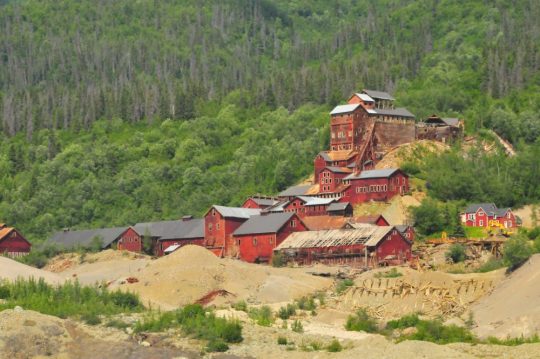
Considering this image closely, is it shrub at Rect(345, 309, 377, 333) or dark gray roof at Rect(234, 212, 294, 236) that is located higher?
shrub at Rect(345, 309, 377, 333)

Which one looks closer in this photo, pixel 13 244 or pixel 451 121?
pixel 13 244

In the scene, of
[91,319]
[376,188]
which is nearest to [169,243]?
[376,188]

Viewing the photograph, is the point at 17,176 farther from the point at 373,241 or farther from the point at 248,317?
the point at 248,317

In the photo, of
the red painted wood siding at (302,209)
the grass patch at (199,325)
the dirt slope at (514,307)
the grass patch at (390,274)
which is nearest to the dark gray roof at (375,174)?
the red painted wood siding at (302,209)

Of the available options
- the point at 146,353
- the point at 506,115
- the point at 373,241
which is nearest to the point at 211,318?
the point at 146,353

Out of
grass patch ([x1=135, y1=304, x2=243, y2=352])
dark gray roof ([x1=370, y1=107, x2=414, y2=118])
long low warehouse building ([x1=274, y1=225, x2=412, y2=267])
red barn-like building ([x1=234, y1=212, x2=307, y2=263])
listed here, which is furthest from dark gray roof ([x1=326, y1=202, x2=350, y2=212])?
grass patch ([x1=135, y1=304, x2=243, y2=352])

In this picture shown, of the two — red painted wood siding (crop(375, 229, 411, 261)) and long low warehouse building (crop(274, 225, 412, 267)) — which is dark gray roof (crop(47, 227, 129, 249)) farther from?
red painted wood siding (crop(375, 229, 411, 261))

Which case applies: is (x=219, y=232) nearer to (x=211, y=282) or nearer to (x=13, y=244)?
(x=211, y=282)

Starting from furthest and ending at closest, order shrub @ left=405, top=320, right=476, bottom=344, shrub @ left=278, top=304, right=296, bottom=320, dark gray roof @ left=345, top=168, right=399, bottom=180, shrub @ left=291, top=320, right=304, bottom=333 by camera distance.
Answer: dark gray roof @ left=345, top=168, right=399, bottom=180, shrub @ left=278, top=304, right=296, bottom=320, shrub @ left=291, top=320, right=304, bottom=333, shrub @ left=405, top=320, right=476, bottom=344

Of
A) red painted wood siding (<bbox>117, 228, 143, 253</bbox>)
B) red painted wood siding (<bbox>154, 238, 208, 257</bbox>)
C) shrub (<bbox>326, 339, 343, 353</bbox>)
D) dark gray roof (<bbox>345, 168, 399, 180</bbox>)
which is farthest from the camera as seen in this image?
red painted wood siding (<bbox>117, 228, 143, 253</bbox>)
